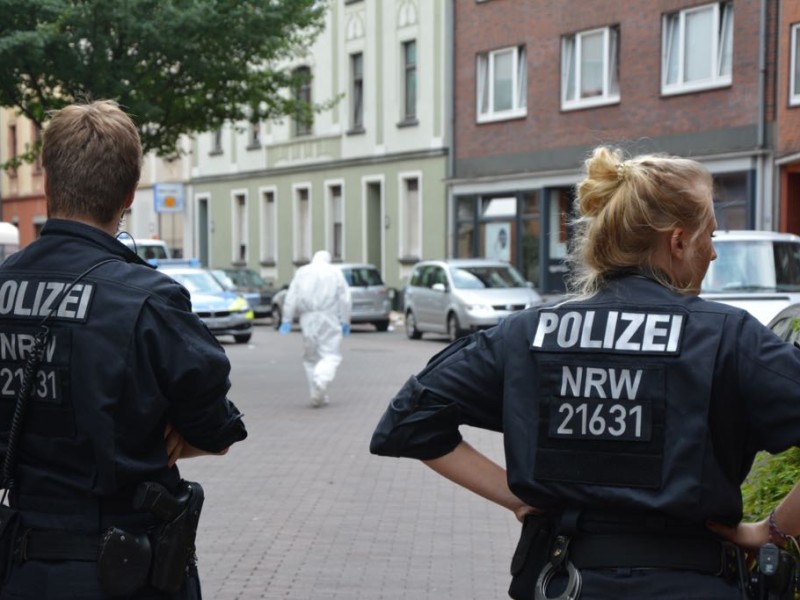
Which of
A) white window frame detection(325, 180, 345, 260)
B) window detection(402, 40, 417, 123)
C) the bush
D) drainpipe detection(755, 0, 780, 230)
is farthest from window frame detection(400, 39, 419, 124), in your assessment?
the bush

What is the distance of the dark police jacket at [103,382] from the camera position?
310 cm

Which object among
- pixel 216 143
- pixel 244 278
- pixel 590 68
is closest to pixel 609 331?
pixel 590 68

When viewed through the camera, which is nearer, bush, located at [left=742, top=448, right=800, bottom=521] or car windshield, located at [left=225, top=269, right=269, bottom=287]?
bush, located at [left=742, top=448, right=800, bottom=521]

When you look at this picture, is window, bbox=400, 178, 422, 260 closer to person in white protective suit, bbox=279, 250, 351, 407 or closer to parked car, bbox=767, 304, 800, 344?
person in white protective suit, bbox=279, 250, 351, 407

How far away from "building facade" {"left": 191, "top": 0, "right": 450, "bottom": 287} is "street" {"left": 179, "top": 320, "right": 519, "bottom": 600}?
21572mm

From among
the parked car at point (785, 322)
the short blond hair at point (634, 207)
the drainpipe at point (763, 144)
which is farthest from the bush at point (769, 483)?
the drainpipe at point (763, 144)

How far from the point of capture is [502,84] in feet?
109

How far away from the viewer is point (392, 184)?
37.2 meters

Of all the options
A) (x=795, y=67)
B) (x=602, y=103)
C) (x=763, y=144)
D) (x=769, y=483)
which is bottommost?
(x=769, y=483)

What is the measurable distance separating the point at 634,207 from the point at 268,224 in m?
41.4

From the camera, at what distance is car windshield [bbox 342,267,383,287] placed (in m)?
31.1

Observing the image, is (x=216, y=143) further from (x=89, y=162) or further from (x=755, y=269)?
(x=89, y=162)

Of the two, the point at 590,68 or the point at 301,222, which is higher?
the point at 590,68

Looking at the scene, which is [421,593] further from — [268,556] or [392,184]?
[392,184]
